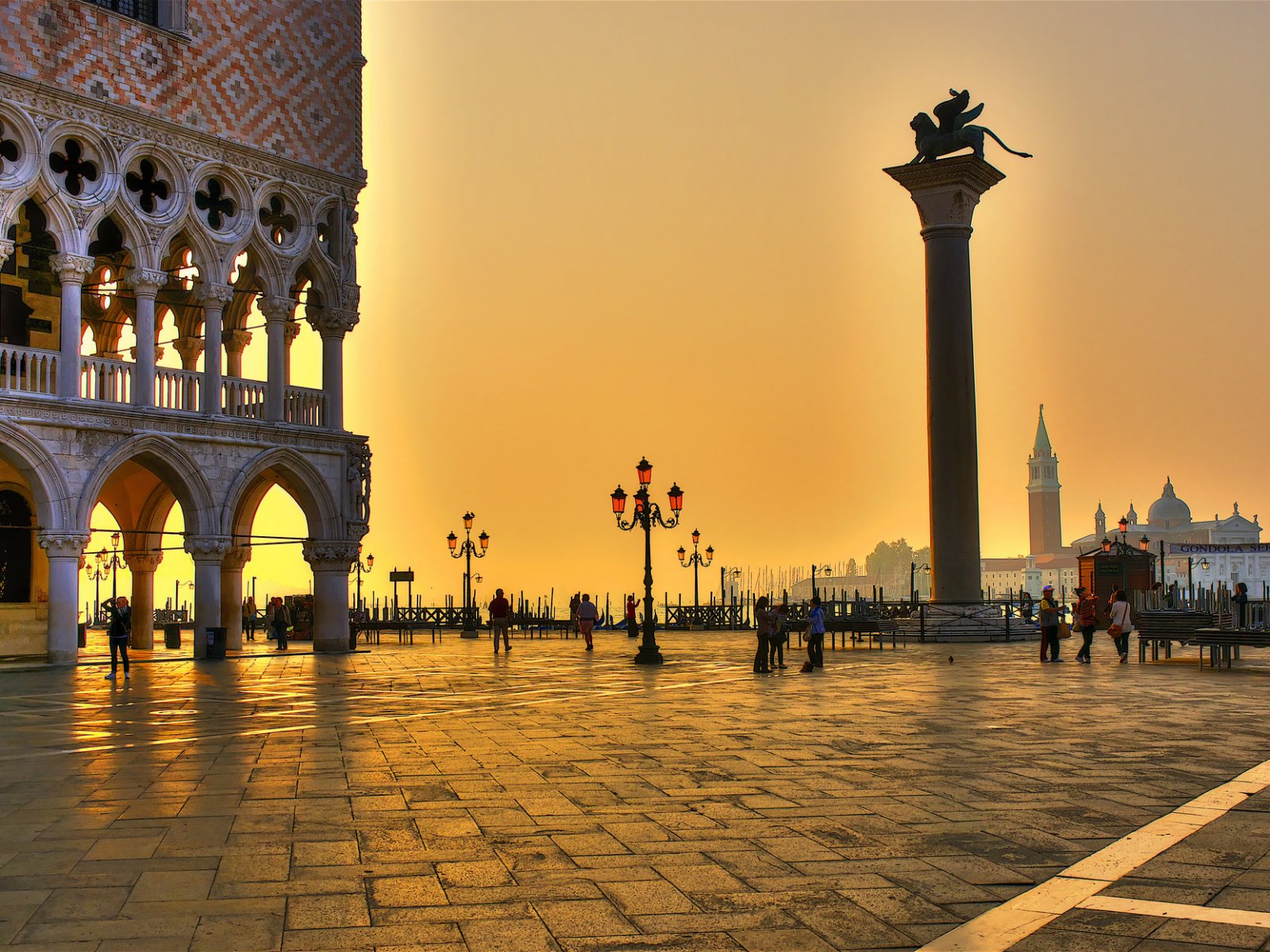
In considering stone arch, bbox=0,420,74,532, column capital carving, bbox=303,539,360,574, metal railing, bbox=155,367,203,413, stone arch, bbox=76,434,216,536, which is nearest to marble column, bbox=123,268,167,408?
metal railing, bbox=155,367,203,413

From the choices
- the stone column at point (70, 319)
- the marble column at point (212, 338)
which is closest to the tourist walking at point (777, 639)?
the marble column at point (212, 338)

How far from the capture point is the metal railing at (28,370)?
22.4m

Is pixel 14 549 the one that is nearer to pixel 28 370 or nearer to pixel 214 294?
pixel 28 370

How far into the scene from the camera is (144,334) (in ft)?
79.5

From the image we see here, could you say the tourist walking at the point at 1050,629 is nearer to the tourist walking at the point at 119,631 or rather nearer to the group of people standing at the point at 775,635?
the group of people standing at the point at 775,635

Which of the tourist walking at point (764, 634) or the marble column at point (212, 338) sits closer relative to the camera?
the tourist walking at point (764, 634)

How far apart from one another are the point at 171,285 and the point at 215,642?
8.67 meters

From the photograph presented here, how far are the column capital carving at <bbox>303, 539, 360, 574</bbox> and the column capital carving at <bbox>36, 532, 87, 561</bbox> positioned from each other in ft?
17.8

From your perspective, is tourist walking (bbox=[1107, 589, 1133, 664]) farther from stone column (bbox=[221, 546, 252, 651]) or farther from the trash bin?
stone column (bbox=[221, 546, 252, 651])

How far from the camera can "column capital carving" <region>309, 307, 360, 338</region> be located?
2786 centimetres

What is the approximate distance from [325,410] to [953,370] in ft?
51.1

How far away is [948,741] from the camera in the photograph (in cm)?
1070

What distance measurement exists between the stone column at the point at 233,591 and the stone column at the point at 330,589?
158 cm

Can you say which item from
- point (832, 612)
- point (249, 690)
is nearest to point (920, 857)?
point (249, 690)
